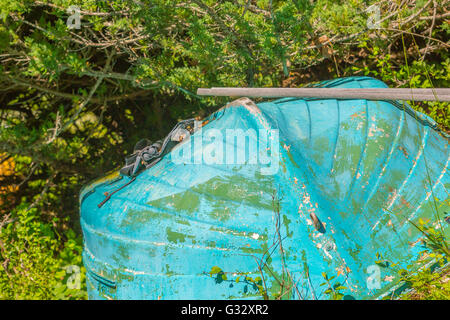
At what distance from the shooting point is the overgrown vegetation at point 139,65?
3.08 metres

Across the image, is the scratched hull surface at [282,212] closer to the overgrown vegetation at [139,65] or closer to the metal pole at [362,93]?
the metal pole at [362,93]

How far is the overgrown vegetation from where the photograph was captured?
308cm

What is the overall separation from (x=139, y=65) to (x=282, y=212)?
6.38 ft

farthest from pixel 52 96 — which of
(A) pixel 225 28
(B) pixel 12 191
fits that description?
(A) pixel 225 28

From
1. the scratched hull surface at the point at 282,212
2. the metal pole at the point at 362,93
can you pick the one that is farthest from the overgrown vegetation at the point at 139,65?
the scratched hull surface at the point at 282,212

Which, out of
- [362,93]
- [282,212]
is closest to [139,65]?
[362,93]

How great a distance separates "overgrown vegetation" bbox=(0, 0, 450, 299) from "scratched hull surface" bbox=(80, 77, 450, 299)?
90 cm

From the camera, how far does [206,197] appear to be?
7.20ft

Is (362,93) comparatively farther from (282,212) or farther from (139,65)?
(139,65)

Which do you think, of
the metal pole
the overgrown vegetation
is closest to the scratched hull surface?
the metal pole

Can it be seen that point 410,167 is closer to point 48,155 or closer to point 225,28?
point 225,28

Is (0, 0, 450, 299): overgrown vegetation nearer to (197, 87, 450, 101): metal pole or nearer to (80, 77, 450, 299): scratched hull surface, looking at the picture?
(197, 87, 450, 101): metal pole

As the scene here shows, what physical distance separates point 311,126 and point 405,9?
1.59 metres

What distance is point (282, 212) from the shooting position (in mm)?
2047
